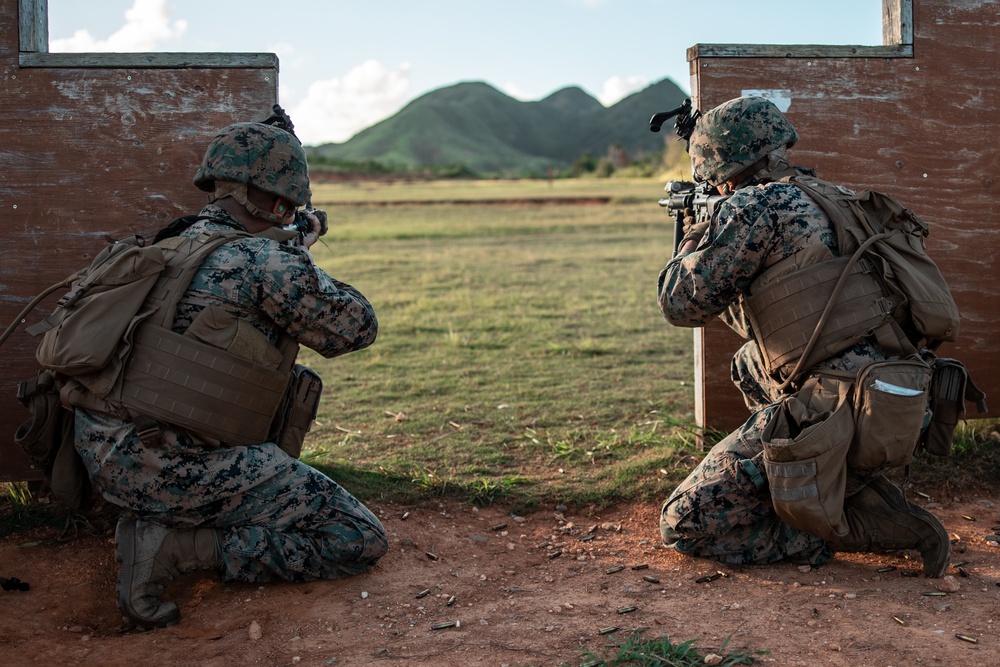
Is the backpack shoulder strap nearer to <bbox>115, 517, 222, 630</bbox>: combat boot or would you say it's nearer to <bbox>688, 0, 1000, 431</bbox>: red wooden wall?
<bbox>115, 517, 222, 630</bbox>: combat boot

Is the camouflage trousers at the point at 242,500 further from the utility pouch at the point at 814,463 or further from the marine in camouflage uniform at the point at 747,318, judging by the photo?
the utility pouch at the point at 814,463

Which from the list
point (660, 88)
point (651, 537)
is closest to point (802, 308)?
point (651, 537)

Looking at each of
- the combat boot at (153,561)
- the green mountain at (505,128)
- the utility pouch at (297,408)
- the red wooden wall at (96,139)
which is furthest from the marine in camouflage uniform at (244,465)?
the green mountain at (505,128)

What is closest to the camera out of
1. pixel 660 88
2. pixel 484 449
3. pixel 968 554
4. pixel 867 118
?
pixel 968 554

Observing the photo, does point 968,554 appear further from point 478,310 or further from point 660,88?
point 660,88

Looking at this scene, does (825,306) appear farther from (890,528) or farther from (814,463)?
(890,528)

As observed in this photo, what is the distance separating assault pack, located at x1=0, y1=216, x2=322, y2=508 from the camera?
10.9 ft

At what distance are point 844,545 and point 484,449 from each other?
2213 mm

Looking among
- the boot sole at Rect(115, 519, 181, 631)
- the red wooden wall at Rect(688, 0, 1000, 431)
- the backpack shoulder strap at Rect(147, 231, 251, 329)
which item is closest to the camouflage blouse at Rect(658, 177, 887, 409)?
the red wooden wall at Rect(688, 0, 1000, 431)

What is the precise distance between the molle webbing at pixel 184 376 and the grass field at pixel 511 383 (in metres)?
1.33

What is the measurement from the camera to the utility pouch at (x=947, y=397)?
12.1ft

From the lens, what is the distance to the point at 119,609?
3.44 meters

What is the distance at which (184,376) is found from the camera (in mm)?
3369

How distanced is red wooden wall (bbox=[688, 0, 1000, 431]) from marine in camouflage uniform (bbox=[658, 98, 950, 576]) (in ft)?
3.26
